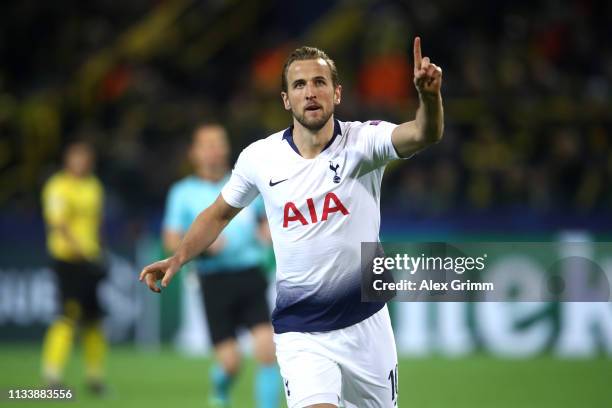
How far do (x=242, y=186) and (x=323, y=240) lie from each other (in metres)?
0.55

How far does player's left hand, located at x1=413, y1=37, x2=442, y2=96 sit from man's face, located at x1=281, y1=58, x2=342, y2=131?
2.30 feet

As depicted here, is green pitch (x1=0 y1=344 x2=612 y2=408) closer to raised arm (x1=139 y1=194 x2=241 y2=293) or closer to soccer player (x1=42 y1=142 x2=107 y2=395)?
soccer player (x1=42 y1=142 x2=107 y2=395)

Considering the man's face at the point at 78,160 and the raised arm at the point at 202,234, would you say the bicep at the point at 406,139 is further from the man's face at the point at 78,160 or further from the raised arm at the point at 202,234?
the man's face at the point at 78,160

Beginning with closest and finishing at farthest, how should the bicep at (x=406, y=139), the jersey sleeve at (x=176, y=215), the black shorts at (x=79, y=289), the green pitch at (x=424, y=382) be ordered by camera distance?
the bicep at (x=406, y=139)
the jersey sleeve at (x=176, y=215)
the green pitch at (x=424, y=382)
the black shorts at (x=79, y=289)

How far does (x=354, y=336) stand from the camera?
5.70 meters

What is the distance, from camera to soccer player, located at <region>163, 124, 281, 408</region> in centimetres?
965

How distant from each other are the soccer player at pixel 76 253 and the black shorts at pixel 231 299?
3.15m

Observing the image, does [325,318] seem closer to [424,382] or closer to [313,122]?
[313,122]

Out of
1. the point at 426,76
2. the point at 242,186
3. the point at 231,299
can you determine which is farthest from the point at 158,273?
the point at 231,299

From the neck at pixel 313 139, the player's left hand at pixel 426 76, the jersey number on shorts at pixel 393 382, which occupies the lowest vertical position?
the jersey number on shorts at pixel 393 382

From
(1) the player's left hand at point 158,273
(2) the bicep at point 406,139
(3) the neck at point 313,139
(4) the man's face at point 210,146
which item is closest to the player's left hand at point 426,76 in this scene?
(2) the bicep at point 406,139

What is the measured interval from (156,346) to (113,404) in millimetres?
4904

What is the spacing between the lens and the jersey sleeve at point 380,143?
215 inches

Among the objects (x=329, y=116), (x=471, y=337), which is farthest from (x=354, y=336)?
(x=471, y=337)
